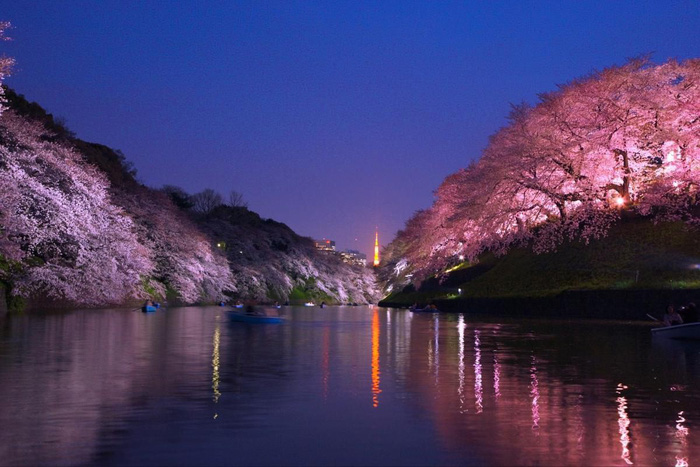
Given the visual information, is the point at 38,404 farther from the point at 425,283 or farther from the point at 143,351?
the point at 425,283

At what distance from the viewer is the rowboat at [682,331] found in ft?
87.1

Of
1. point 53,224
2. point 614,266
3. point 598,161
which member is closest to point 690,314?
point 614,266

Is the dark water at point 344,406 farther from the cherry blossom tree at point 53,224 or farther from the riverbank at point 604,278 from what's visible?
the cherry blossom tree at point 53,224

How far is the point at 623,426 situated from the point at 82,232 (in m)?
43.9

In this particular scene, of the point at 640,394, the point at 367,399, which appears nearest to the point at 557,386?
the point at 640,394

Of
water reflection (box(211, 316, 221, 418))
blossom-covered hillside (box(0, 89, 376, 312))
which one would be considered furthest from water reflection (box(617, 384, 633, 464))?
blossom-covered hillside (box(0, 89, 376, 312))

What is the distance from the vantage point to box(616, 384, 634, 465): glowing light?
8.24 m

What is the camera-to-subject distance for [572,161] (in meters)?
55.5

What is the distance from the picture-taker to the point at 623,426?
9.95m

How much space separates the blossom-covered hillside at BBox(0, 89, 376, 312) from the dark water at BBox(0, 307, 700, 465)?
958 inches

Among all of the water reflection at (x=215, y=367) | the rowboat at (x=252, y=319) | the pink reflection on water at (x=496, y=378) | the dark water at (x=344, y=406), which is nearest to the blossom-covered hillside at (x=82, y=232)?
the rowboat at (x=252, y=319)

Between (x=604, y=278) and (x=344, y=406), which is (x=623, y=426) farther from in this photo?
(x=604, y=278)

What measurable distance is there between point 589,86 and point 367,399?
49.9 m

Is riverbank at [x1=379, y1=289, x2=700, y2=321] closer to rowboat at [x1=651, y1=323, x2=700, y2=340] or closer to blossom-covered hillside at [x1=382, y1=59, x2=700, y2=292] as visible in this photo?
blossom-covered hillside at [x1=382, y1=59, x2=700, y2=292]
